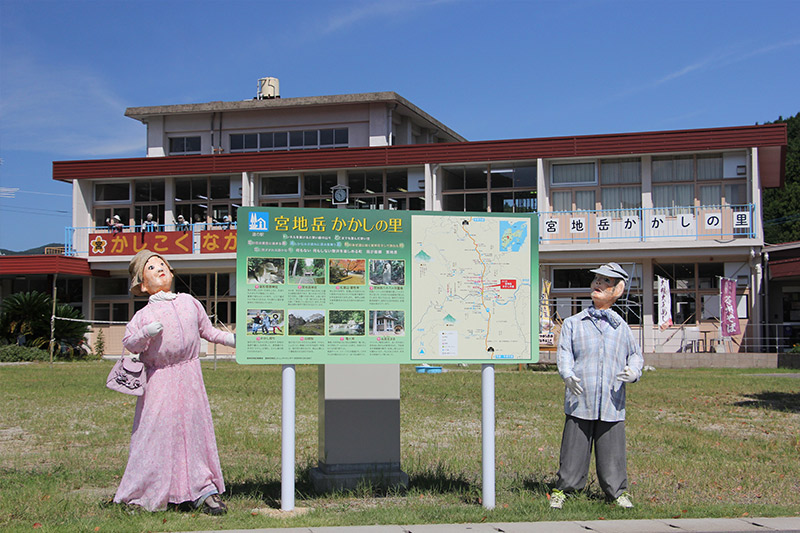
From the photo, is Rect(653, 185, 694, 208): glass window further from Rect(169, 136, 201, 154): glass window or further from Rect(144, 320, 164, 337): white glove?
Rect(144, 320, 164, 337): white glove

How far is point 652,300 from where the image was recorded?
29062mm

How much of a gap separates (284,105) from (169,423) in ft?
101

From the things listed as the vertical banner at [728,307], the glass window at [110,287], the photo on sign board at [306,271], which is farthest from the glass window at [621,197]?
the photo on sign board at [306,271]

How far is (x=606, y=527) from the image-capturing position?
597 cm

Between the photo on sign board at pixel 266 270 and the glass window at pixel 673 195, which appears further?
the glass window at pixel 673 195

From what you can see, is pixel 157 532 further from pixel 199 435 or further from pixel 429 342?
pixel 429 342

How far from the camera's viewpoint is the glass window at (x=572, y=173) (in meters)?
30.7

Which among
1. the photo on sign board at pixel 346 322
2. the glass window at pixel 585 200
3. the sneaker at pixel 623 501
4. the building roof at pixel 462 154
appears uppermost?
the building roof at pixel 462 154

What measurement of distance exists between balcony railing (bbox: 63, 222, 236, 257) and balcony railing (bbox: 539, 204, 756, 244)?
42.3 ft

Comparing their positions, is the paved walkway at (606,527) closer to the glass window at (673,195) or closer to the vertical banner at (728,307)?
the vertical banner at (728,307)

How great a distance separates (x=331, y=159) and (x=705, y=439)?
24212 millimetres

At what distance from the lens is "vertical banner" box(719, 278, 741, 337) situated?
2581 cm

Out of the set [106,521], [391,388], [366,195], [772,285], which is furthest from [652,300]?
[106,521]

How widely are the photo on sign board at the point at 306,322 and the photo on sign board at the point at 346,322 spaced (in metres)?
0.07
